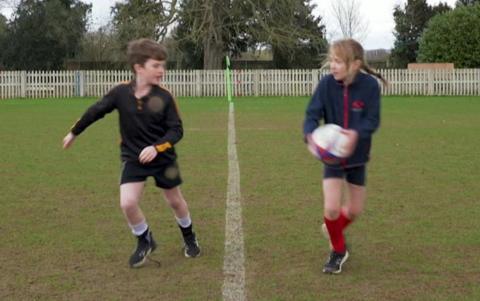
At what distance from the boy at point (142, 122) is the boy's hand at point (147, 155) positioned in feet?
0.12

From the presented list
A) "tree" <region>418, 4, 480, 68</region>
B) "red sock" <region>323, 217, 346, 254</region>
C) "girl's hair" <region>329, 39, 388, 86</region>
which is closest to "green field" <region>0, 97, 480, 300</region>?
"red sock" <region>323, 217, 346, 254</region>

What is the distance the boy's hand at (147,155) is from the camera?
Answer: 4.55 m

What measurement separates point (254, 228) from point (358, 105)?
6.09 ft

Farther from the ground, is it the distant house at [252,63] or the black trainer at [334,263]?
the distant house at [252,63]

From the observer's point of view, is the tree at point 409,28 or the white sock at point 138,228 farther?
the tree at point 409,28

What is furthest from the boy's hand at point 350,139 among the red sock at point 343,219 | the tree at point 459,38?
the tree at point 459,38

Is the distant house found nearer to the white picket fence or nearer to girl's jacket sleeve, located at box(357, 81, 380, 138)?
the white picket fence

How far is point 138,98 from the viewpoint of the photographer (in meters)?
4.75

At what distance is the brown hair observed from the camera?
4652 mm

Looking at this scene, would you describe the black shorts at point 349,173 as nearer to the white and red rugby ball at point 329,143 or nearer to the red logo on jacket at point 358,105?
the white and red rugby ball at point 329,143

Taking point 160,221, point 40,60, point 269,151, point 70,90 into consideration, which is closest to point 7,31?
point 40,60

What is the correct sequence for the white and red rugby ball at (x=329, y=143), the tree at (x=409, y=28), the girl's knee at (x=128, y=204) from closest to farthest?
the white and red rugby ball at (x=329, y=143) < the girl's knee at (x=128, y=204) < the tree at (x=409, y=28)

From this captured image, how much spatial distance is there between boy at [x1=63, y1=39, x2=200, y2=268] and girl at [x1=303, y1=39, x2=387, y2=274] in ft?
3.27

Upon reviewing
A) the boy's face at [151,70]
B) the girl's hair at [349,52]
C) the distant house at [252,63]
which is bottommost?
the boy's face at [151,70]
